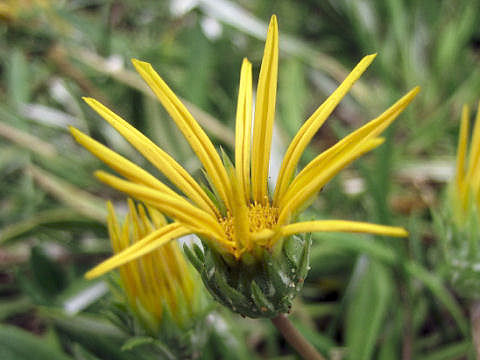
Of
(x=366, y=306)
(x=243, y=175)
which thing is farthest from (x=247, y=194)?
(x=366, y=306)

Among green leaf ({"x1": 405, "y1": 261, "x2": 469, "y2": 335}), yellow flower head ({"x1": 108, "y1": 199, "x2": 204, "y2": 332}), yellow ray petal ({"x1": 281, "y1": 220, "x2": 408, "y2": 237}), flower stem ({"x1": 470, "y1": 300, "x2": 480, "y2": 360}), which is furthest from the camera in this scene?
green leaf ({"x1": 405, "y1": 261, "x2": 469, "y2": 335})

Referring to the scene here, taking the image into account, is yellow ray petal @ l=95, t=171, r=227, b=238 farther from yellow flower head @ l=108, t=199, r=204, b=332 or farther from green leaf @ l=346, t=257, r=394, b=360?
green leaf @ l=346, t=257, r=394, b=360

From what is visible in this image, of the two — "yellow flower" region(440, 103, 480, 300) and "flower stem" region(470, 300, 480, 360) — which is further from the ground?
"yellow flower" region(440, 103, 480, 300)

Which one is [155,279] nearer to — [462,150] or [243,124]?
[243,124]

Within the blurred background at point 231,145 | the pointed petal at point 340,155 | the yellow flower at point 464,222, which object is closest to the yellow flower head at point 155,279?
the blurred background at point 231,145

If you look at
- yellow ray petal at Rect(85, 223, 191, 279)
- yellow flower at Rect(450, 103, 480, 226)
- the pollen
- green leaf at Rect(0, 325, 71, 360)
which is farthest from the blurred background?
yellow ray petal at Rect(85, 223, 191, 279)

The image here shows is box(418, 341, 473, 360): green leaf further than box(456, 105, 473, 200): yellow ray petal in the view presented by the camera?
Yes

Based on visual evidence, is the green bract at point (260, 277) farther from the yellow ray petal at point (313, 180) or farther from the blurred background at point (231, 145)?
the blurred background at point (231, 145)

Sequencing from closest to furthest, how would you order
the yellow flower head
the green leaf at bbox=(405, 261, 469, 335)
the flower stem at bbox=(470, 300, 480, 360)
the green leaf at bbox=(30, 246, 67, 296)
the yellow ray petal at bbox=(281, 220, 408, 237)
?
the yellow ray petal at bbox=(281, 220, 408, 237)
the yellow flower head
the flower stem at bbox=(470, 300, 480, 360)
the green leaf at bbox=(405, 261, 469, 335)
the green leaf at bbox=(30, 246, 67, 296)
